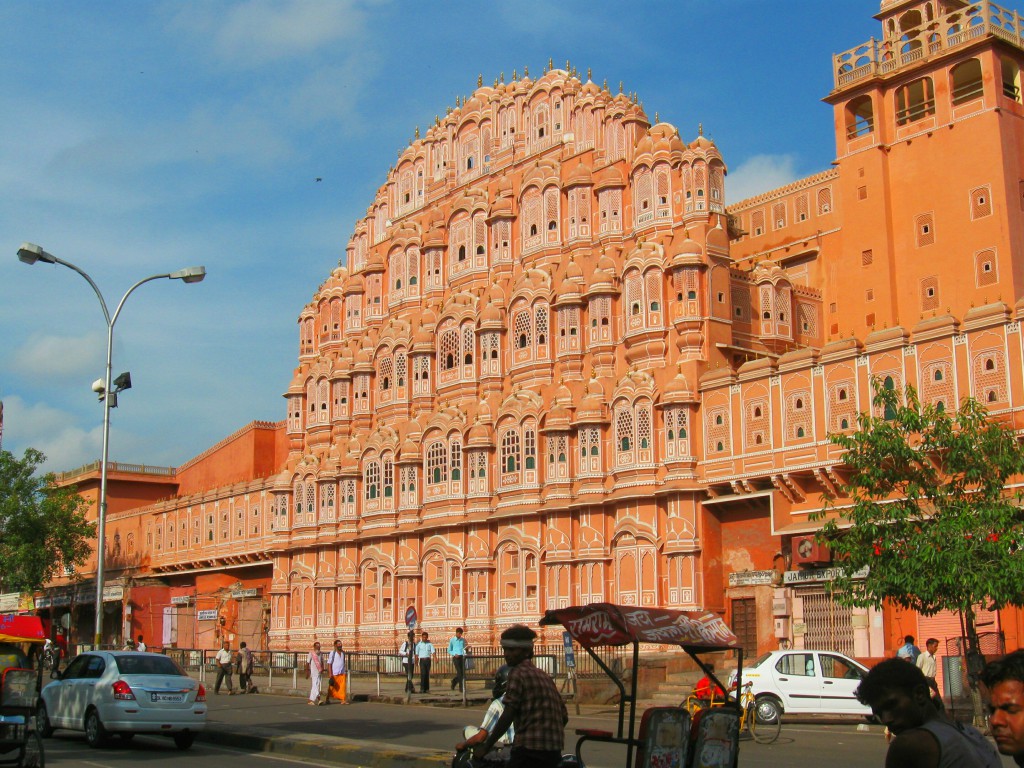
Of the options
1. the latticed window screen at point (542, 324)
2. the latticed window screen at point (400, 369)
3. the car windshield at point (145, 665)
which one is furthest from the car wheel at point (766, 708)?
the latticed window screen at point (400, 369)

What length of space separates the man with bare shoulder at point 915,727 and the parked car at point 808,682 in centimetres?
1808

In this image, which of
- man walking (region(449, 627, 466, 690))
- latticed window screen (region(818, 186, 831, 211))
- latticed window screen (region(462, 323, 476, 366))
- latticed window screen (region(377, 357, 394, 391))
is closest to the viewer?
man walking (region(449, 627, 466, 690))

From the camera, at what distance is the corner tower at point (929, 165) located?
36375 mm

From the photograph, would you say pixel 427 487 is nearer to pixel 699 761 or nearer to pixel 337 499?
pixel 337 499

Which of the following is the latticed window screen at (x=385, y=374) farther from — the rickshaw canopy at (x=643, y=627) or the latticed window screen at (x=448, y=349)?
the rickshaw canopy at (x=643, y=627)

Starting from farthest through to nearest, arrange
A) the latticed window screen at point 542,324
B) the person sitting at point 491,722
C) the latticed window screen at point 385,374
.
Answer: the latticed window screen at point 385,374 < the latticed window screen at point 542,324 < the person sitting at point 491,722

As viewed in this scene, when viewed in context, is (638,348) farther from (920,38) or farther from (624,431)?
(920,38)

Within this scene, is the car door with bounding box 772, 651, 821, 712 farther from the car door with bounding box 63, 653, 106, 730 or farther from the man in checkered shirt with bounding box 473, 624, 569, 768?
the man in checkered shirt with bounding box 473, 624, 569, 768

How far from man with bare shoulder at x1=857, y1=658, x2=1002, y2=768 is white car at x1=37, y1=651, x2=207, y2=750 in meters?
15.0

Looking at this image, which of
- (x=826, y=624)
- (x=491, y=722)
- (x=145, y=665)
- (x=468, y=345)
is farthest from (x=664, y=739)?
(x=468, y=345)

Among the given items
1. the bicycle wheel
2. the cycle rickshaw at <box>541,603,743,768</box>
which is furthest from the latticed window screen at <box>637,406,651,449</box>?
the cycle rickshaw at <box>541,603,743,768</box>

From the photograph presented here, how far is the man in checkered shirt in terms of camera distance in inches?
355

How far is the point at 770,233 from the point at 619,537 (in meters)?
14.7

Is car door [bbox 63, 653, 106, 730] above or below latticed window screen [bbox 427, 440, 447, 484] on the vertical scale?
below
